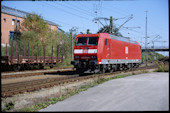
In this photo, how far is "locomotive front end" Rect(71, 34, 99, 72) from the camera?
1622cm

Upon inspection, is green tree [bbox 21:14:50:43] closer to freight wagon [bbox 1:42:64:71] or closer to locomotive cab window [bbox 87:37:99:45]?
freight wagon [bbox 1:42:64:71]

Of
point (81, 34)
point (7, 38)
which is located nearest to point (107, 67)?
point (81, 34)

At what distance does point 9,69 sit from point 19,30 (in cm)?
2292

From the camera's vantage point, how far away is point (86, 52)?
16516mm

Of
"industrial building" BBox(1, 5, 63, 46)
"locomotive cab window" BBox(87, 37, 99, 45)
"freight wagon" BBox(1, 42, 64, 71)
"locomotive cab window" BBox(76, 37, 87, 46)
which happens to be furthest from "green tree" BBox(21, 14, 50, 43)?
"locomotive cab window" BBox(87, 37, 99, 45)

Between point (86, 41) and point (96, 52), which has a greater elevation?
point (86, 41)

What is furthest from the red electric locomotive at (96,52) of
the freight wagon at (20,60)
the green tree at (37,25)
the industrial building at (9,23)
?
the industrial building at (9,23)

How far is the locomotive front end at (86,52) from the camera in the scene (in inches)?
639

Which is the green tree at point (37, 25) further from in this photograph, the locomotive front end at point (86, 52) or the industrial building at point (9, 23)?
the locomotive front end at point (86, 52)

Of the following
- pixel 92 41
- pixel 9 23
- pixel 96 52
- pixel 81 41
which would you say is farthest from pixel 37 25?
pixel 96 52

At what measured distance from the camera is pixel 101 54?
16.4 metres

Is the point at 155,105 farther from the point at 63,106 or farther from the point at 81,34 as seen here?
the point at 81,34

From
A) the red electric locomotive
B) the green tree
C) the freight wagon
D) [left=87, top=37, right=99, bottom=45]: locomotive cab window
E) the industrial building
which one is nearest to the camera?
the red electric locomotive

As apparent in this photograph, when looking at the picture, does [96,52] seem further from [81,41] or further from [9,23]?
[9,23]
